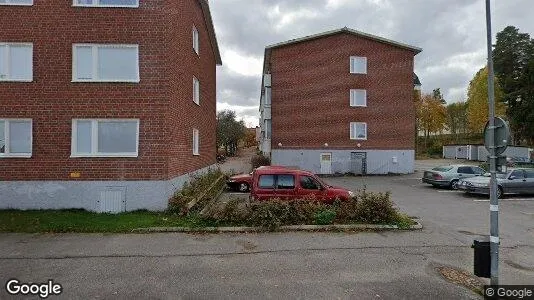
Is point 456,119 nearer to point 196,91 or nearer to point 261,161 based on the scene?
point 261,161

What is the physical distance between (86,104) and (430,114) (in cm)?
5993

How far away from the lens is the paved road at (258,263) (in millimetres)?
5715

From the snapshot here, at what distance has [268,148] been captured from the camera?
3044cm

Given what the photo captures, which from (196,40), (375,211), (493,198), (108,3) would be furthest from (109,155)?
(493,198)

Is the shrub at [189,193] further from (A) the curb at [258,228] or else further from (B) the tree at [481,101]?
(B) the tree at [481,101]

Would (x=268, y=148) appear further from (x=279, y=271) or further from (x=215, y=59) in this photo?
(x=279, y=271)

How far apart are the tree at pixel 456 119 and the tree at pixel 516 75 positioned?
44.4 feet

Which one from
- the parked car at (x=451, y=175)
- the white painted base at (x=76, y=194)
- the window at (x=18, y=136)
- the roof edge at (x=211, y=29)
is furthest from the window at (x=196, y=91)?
the parked car at (x=451, y=175)

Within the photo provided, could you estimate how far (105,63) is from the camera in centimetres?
1143

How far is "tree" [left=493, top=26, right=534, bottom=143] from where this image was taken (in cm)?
4131

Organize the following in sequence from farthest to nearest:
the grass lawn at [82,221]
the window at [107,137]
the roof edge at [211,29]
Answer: the roof edge at [211,29] → the window at [107,137] → the grass lawn at [82,221]

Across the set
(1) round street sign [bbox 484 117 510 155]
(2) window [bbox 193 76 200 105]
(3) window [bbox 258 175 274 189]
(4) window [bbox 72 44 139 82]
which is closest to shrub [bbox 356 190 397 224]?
(3) window [bbox 258 175 274 189]

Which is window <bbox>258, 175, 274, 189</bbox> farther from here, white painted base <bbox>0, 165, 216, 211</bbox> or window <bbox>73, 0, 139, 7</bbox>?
window <bbox>73, 0, 139, 7</bbox>

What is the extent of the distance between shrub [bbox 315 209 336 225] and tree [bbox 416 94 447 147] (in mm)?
55723
